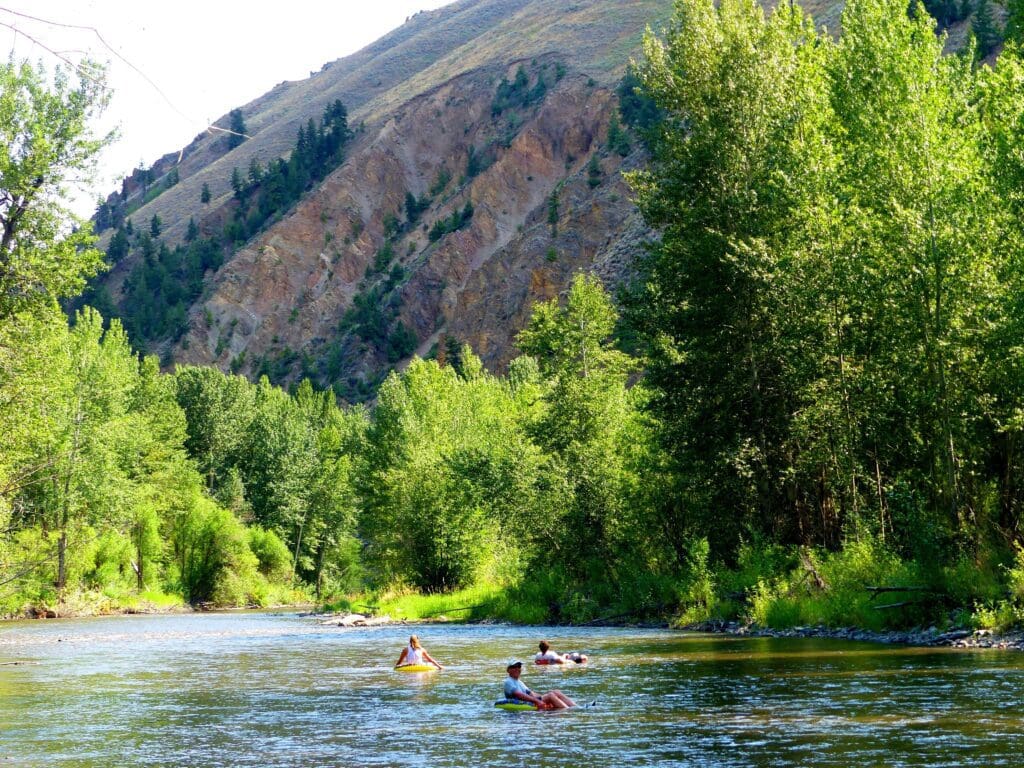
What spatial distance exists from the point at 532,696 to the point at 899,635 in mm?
12375

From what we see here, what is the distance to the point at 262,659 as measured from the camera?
1283 inches

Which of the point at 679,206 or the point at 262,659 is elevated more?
the point at 679,206

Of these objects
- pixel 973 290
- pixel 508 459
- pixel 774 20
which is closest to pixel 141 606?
pixel 508 459

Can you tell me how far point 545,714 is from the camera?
19.6 m

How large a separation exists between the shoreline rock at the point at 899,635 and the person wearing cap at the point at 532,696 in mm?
10263

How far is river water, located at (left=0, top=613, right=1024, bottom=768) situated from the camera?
15.1 metres

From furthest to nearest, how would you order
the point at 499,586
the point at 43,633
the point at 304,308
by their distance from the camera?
the point at 304,308, the point at 499,586, the point at 43,633

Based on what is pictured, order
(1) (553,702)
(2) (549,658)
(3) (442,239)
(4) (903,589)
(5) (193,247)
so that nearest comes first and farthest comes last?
(1) (553,702), (2) (549,658), (4) (903,589), (3) (442,239), (5) (193,247)

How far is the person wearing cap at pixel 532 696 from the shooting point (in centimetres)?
1970

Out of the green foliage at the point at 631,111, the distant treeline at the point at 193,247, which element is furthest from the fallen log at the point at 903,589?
the distant treeline at the point at 193,247

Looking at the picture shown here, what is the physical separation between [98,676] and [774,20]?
2905 centimetres

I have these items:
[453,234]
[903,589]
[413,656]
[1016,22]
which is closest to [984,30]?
[453,234]

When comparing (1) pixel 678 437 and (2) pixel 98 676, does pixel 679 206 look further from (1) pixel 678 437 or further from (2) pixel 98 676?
(2) pixel 98 676

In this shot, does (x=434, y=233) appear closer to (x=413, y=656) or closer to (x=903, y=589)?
(x=413, y=656)
